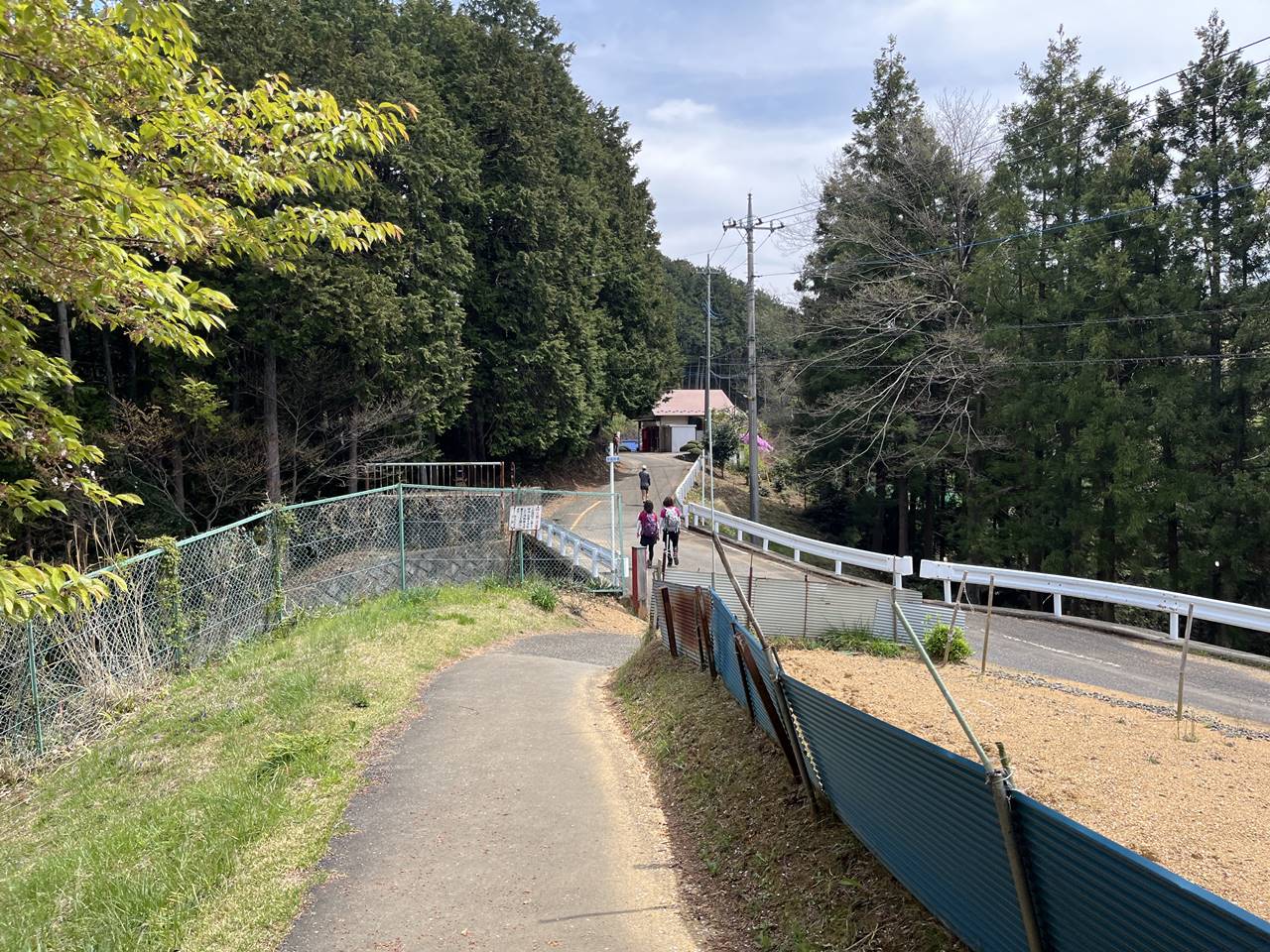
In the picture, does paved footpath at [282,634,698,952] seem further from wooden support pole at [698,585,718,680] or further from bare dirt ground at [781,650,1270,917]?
bare dirt ground at [781,650,1270,917]

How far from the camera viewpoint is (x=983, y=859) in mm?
2857

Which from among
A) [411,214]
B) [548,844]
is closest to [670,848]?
[548,844]

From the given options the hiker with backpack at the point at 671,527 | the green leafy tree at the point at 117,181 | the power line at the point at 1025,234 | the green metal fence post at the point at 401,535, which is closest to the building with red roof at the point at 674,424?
the power line at the point at 1025,234

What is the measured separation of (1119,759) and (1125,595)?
10997mm

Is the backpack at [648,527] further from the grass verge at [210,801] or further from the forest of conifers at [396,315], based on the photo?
the forest of conifers at [396,315]

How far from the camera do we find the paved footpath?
13.7ft

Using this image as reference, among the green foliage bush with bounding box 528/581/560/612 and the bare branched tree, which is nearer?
the green foliage bush with bounding box 528/581/560/612

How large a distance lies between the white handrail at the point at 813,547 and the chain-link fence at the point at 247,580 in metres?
4.57

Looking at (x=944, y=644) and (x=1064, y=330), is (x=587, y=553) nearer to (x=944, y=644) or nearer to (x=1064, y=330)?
(x=944, y=644)

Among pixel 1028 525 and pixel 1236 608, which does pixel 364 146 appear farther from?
pixel 1028 525

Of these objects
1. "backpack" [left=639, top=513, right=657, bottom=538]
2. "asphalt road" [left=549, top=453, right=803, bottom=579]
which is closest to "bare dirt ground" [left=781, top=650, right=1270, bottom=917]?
"asphalt road" [left=549, top=453, right=803, bottom=579]

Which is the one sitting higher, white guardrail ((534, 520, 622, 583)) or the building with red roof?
the building with red roof

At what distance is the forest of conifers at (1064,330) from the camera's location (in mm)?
22078

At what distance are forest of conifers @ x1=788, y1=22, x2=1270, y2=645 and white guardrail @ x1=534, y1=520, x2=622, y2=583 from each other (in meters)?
12.8
